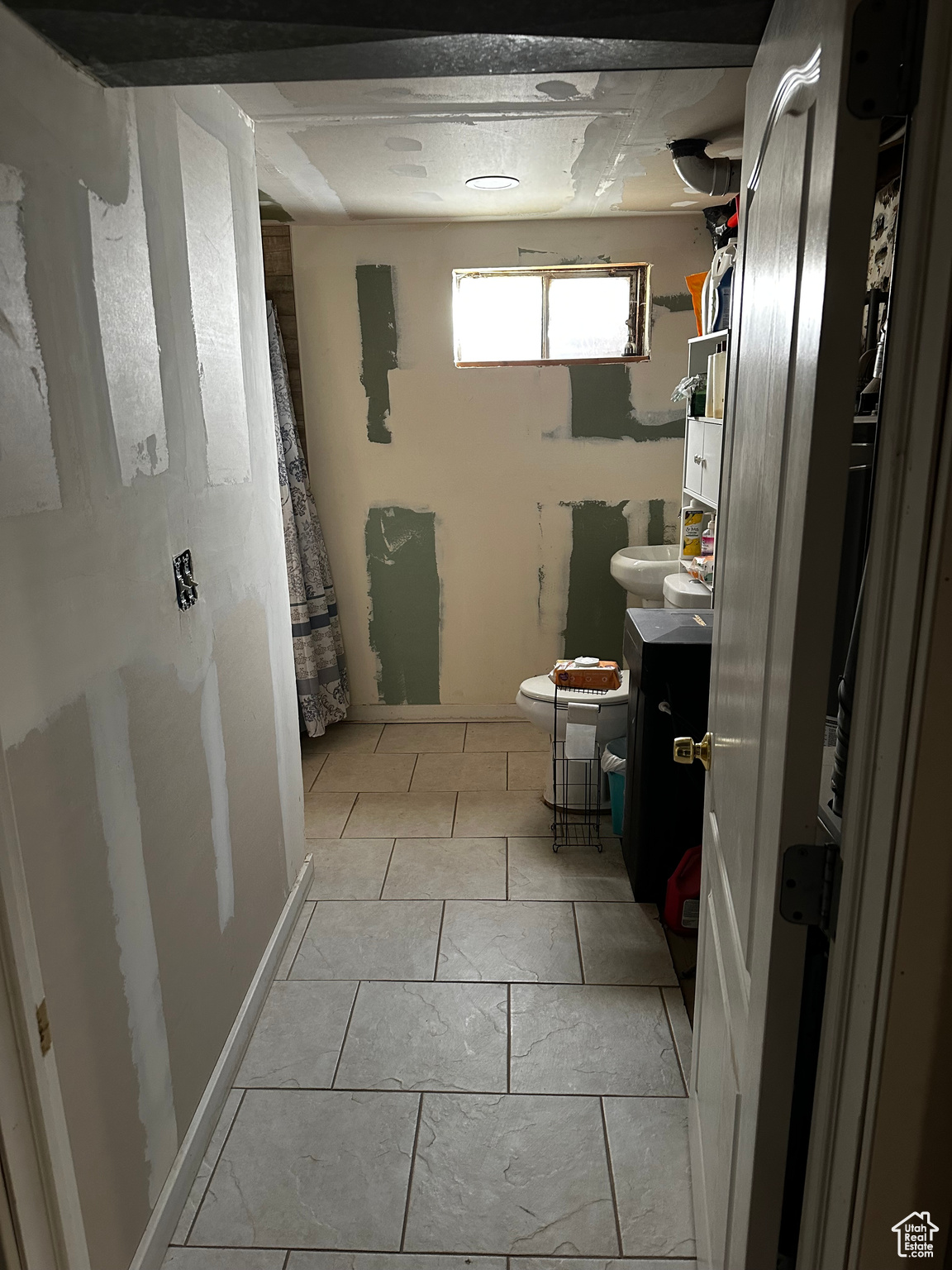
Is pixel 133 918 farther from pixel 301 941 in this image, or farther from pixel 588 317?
pixel 588 317

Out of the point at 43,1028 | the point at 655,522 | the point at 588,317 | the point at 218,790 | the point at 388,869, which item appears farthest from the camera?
the point at 655,522

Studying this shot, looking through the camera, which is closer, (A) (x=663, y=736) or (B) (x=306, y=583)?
(A) (x=663, y=736)

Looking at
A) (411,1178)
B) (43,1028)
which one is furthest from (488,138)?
(411,1178)

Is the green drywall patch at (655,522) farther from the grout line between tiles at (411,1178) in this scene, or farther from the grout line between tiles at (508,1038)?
the grout line between tiles at (411,1178)

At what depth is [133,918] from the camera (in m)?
1.54

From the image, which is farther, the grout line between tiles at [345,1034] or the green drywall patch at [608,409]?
the green drywall patch at [608,409]

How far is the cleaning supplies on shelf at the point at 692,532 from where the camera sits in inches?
135

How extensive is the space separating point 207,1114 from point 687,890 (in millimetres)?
1425

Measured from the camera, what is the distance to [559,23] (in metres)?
1.28

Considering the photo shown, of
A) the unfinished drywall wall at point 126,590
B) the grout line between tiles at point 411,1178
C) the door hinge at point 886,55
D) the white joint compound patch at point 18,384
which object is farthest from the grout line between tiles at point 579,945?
the door hinge at point 886,55

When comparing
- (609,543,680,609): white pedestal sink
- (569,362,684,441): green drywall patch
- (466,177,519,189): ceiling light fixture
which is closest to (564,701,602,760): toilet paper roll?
(609,543,680,609): white pedestal sink

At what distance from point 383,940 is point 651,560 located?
2.24 meters

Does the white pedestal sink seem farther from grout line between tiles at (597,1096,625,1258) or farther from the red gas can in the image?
grout line between tiles at (597,1096,625,1258)

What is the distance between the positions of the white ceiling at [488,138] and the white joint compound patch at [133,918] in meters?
1.68
